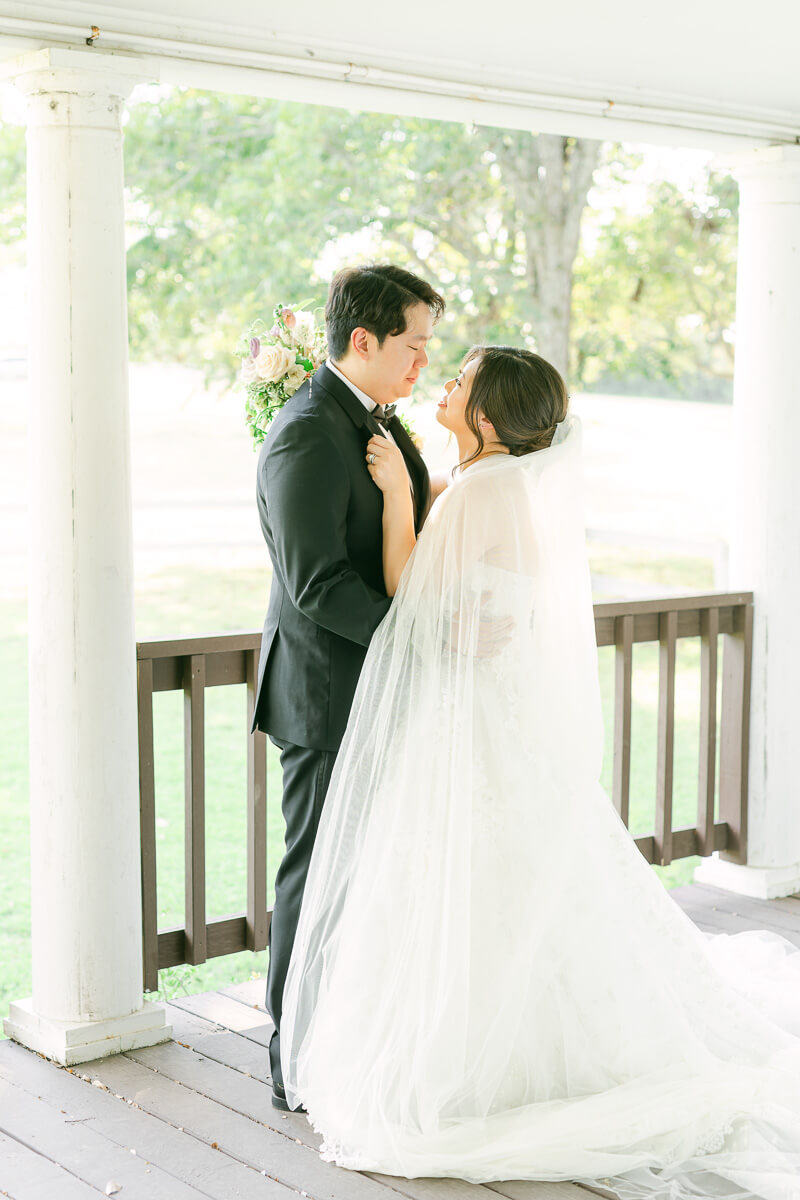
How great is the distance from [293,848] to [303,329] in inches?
48.0

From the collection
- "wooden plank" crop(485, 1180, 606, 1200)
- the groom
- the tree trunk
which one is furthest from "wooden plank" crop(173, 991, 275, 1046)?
the tree trunk

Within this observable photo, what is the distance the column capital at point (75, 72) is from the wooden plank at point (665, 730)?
247cm

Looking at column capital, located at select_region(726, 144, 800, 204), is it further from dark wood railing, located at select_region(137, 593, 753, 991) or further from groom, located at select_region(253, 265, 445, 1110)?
groom, located at select_region(253, 265, 445, 1110)

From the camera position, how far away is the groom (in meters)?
2.71

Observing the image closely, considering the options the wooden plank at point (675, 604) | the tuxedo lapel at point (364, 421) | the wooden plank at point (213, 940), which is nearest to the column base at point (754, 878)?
the wooden plank at point (675, 604)

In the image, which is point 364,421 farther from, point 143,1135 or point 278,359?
point 143,1135

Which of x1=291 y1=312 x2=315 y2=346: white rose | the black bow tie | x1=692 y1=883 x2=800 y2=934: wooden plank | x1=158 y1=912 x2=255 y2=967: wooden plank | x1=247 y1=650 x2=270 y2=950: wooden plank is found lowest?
x1=692 y1=883 x2=800 y2=934: wooden plank

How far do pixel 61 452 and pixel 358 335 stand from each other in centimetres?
79

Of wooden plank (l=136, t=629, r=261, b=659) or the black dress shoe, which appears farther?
wooden plank (l=136, t=629, r=261, b=659)

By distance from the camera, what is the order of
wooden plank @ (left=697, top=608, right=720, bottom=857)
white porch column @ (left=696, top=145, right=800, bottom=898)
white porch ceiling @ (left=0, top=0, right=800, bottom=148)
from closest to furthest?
1. white porch ceiling @ (left=0, top=0, right=800, bottom=148)
2. white porch column @ (left=696, top=145, right=800, bottom=898)
3. wooden plank @ (left=697, top=608, right=720, bottom=857)

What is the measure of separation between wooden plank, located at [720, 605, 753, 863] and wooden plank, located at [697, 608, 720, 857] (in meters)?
0.06

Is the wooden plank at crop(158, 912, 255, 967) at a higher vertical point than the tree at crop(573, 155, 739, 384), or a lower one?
lower

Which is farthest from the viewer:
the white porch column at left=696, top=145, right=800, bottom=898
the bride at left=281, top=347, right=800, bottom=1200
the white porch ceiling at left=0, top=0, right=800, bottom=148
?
the white porch column at left=696, top=145, right=800, bottom=898

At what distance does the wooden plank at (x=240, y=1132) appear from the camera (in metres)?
2.58
